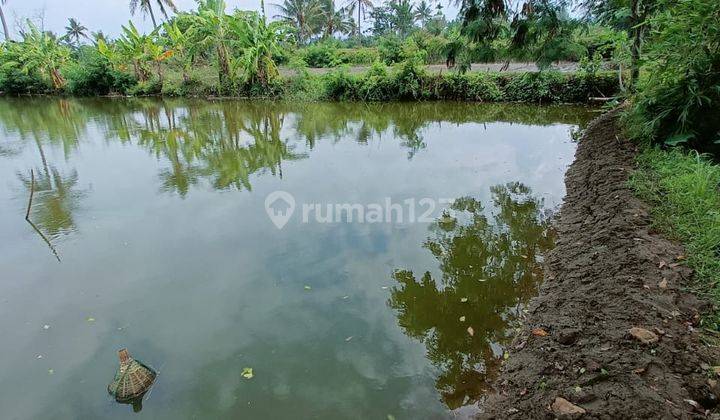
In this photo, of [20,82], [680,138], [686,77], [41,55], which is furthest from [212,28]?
[680,138]

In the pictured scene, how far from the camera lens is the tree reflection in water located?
9.94ft

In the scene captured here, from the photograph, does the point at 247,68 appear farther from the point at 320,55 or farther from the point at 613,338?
the point at 613,338

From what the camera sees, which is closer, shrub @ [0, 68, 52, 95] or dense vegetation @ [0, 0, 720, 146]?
dense vegetation @ [0, 0, 720, 146]

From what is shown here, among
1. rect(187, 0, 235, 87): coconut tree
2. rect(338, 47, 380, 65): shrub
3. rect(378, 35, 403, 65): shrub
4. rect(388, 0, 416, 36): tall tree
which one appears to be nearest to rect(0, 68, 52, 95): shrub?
rect(187, 0, 235, 87): coconut tree

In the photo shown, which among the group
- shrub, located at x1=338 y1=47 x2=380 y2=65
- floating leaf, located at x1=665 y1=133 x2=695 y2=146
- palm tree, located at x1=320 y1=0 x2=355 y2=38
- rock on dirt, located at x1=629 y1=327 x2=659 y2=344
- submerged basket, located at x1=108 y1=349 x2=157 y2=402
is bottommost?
submerged basket, located at x1=108 y1=349 x2=157 y2=402

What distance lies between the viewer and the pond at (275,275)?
9.51ft

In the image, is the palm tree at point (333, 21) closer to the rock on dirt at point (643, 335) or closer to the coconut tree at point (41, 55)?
the coconut tree at point (41, 55)

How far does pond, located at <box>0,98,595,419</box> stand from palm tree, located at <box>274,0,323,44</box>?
25890 millimetres

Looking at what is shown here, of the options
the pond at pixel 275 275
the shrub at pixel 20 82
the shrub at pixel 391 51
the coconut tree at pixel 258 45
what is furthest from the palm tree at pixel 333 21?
the pond at pixel 275 275

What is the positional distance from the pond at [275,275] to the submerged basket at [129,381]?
0.22 ft

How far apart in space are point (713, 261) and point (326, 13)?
34484mm

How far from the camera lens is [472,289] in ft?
12.9

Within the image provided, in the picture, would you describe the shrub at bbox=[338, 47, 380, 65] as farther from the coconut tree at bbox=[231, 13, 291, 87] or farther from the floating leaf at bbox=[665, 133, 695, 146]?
the floating leaf at bbox=[665, 133, 695, 146]

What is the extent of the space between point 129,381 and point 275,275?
170 centimetres
